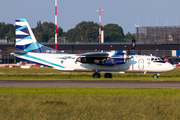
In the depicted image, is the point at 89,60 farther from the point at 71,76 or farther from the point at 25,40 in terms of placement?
the point at 25,40

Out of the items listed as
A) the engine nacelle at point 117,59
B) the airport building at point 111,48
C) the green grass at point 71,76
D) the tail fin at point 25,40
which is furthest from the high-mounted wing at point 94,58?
the airport building at point 111,48

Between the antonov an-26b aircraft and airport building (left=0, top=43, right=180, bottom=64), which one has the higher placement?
airport building (left=0, top=43, right=180, bottom=64)

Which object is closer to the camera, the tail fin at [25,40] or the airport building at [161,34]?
the tail fin at [25,40]

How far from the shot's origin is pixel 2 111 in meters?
13.2

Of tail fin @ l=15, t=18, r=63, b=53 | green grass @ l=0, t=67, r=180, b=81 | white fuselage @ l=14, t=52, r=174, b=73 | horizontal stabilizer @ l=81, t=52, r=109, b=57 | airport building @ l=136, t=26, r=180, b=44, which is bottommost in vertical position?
green grass @ l=0, t=67, r=180, b=81

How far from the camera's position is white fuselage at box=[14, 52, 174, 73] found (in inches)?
1474

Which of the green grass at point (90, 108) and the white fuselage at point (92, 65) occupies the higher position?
the white fuselage at point (92, 65)

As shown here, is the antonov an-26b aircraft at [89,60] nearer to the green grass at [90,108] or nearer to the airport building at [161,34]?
the green grass at [90,108]

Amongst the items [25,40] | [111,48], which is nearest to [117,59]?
[25,40]

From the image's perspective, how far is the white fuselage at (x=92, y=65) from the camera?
3744cm

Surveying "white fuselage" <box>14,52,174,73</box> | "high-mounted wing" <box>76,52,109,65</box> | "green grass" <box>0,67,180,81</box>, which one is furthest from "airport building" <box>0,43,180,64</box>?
"high-mounted wing" <box>76,52,109,65</box>

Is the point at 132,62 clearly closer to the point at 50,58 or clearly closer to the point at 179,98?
the point at 50,58

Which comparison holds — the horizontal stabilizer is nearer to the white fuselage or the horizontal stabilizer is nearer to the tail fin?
the white fuselage

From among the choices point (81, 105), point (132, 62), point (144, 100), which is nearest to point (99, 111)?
point (81, 105)
